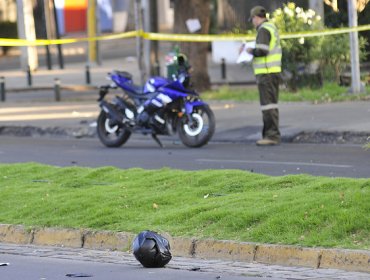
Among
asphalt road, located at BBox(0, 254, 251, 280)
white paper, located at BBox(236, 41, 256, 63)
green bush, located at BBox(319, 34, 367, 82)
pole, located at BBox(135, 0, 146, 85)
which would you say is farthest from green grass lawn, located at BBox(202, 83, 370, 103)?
asphalt road, located at BBox(0, 254, 251, 280)

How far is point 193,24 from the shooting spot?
26.0 meters

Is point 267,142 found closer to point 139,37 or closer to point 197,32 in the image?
point 139,37

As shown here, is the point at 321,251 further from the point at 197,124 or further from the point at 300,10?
the point at 300,10

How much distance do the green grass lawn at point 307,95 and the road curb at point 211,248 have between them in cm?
1275

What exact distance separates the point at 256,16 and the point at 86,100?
1069cm

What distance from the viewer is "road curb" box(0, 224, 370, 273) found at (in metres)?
8.30

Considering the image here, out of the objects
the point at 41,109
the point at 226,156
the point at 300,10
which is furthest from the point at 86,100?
the point at 226,156

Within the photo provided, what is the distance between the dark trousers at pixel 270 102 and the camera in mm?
17562

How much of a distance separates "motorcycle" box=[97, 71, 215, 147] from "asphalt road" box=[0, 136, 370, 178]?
0.24 m

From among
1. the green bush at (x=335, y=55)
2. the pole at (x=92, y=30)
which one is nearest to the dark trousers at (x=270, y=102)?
the green bush at (x=335, y=55)

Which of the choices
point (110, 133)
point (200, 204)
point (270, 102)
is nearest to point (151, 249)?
point (200, 204)

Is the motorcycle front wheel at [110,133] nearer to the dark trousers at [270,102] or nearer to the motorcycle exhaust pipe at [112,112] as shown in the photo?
the motorcycle exhaust pipe at [112,112]

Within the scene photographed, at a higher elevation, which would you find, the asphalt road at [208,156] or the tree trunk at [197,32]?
the tree trunk at [197,32]

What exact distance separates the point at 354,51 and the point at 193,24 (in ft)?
17.2
